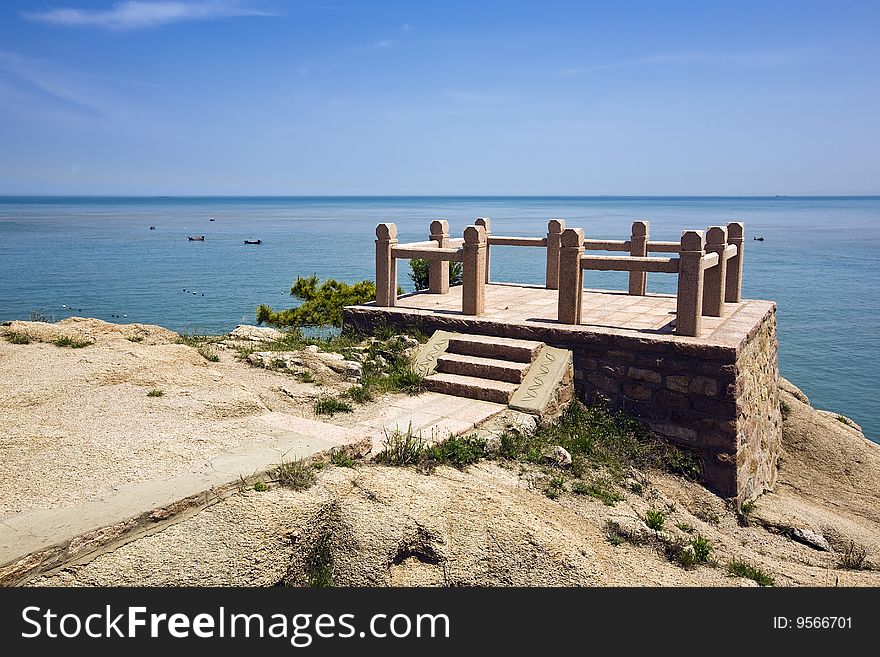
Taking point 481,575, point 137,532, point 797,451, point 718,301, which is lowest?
point 797,451

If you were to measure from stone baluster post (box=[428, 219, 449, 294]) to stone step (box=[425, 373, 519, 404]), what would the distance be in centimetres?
370

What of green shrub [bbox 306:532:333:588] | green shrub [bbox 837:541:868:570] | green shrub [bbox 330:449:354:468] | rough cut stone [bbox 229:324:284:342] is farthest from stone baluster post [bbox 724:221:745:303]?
green shrub [bbox 306:532:333:588]

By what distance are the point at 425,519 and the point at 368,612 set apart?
4.55 feet

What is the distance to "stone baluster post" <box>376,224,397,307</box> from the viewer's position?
1131cm

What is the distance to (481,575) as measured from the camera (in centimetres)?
526

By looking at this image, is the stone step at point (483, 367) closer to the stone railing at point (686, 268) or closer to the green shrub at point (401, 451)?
the stone railing at point (686, 268)

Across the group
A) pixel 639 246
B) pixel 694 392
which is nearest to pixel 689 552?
pixel 694 392

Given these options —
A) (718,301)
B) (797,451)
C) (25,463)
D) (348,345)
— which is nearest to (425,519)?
(25,463)

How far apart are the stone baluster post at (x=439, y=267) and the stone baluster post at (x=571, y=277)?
339cm

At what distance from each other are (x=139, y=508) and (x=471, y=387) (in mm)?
5075

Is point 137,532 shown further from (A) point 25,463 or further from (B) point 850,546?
(B) point 850,546

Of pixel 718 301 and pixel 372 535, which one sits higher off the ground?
pixel 718 301

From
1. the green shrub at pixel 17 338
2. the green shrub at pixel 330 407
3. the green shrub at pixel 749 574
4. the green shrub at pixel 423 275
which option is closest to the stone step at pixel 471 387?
the green shrub at pixel 330 407

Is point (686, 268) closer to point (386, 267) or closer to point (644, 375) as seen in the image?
point (644, 375)
